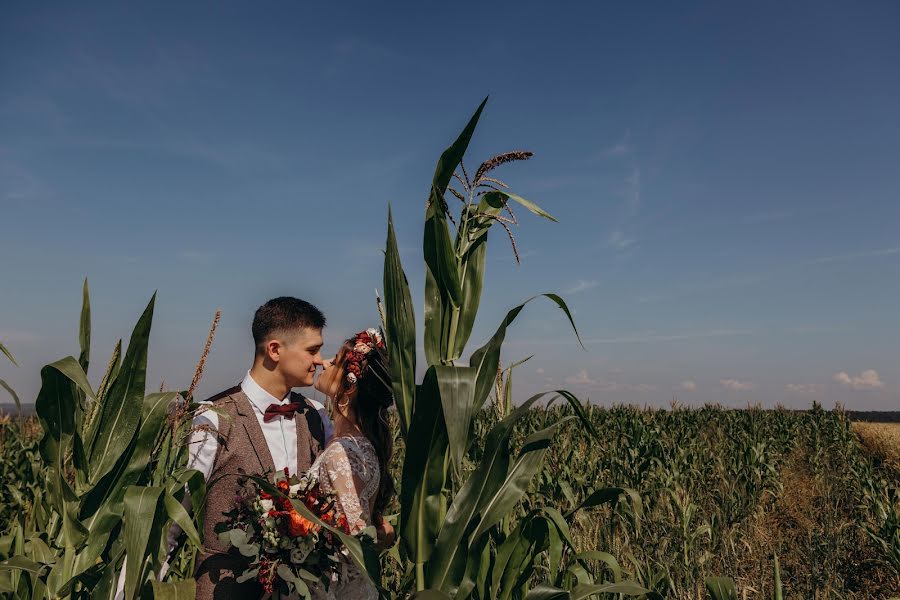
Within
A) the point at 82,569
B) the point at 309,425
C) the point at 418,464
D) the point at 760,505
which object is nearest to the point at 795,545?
the point at 760,505

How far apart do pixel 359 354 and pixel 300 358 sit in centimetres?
65

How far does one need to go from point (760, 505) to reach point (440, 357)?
8.66 meters

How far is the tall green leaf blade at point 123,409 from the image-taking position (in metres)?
2.09

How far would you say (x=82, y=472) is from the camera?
2.09m

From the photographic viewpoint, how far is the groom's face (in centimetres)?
330

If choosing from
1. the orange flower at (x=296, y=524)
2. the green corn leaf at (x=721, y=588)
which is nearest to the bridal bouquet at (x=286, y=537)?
the orange flower at (x=296, y=524)

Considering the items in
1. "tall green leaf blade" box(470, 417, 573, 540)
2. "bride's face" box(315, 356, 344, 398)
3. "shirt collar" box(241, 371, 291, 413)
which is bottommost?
"tall green leaf blade" box(470, 417, 573, 540)

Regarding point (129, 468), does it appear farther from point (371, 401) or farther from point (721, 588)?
point (721, 588)

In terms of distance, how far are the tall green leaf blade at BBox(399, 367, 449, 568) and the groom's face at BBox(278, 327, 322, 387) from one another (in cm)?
143

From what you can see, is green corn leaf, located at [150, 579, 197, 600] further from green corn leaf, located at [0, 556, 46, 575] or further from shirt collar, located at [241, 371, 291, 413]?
shirt collar, located at [241, 371, 291, 413]

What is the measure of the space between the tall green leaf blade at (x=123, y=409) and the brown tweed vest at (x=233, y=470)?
0.53 meters

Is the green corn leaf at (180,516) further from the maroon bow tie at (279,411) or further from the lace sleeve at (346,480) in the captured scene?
the maroon bow tie at (279,411)

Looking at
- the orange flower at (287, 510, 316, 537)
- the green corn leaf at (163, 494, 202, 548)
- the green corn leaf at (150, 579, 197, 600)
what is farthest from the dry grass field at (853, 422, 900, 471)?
the green corn leaf at (163, 494, 202, 548)

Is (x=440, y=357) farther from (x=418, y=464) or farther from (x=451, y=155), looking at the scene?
(x=451, y=155)
